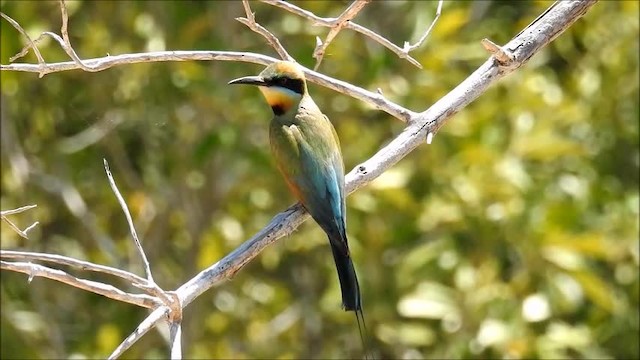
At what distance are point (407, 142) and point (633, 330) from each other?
2.42 m

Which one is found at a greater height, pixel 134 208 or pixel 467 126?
pixel 134 208

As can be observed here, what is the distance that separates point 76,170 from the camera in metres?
5.39

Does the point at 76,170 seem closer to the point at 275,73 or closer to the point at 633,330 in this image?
the point at 275,73

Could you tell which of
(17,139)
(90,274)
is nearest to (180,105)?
(17,139)

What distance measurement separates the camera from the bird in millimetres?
3381

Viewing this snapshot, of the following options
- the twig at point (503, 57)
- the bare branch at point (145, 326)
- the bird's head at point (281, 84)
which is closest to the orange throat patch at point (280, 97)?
the bird's head at point (281, 84)

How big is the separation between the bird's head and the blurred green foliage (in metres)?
0.70

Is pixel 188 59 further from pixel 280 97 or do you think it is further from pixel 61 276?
pixel 280 97

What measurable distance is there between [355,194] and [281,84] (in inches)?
47.3

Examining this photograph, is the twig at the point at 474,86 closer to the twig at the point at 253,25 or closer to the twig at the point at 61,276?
A: the twig at the point at 253,25

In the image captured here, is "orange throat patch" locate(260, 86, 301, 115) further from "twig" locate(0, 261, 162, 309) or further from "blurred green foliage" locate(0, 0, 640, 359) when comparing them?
"twig" locate(0, 261, 162, 309)

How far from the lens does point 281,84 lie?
378 centimetres

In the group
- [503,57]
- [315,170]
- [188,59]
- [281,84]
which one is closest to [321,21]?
[188,59]

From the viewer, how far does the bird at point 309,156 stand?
3.38 meters
